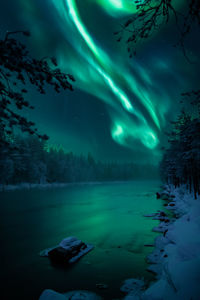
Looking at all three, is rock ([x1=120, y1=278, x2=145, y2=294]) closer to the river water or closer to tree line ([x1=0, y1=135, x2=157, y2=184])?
the river water

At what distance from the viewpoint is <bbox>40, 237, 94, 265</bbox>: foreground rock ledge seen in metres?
10.9

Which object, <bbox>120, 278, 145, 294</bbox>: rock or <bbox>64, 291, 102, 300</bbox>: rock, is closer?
<bbox>64, 291, 102, 300</bbox>: rock

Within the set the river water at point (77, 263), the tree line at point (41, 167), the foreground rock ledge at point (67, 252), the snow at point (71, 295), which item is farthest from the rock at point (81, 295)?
the tree line at point (41, 167)

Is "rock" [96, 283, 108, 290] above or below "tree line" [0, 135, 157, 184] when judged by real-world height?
below

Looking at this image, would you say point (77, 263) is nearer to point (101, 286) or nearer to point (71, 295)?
point (101, 286)

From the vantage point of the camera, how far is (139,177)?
639ft

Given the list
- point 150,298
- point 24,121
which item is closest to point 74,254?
point 150,298

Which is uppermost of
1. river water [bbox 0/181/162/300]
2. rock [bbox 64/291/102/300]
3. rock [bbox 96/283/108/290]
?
rock [bbox 64/291/102/300]

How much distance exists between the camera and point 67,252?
11.1 metres

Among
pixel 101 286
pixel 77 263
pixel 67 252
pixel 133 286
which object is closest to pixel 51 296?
pixel 101 286

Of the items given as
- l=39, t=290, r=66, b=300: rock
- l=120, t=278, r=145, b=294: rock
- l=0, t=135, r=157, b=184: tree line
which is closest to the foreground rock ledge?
l=120, t=278, r=145, b=294: rock

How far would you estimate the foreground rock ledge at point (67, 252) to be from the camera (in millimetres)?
10852

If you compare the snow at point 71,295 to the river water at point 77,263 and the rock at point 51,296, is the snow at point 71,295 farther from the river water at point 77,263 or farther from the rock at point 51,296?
the river water at point 77,263

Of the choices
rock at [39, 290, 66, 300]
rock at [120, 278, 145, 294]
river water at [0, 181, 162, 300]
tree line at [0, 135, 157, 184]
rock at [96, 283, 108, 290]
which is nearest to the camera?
rock at [39, 290, 66, 300]
